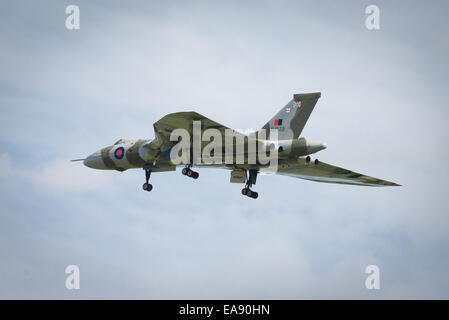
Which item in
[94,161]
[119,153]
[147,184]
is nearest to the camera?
[147,184]

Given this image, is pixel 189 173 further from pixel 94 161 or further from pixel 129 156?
pixel 94 161

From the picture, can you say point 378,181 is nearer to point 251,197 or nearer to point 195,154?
point 251,197

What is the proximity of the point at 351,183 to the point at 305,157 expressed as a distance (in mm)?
7853

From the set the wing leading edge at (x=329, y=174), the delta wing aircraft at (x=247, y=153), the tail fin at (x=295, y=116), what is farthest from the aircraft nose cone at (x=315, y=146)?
the wing leading edge at (x=329, y=174)

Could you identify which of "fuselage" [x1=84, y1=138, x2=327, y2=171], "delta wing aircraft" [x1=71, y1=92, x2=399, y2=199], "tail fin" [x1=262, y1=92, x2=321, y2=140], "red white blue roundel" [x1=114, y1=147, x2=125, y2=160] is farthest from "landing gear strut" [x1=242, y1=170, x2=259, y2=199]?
"red white blue roundel" [x1=114, y1=147, x2=125, y2=160]

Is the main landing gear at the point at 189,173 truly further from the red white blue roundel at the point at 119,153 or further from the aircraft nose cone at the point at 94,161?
the aircraft nose cone at the point at 94,161

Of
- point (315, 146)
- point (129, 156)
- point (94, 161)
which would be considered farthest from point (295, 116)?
point (94, 161)

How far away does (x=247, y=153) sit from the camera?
4572cm

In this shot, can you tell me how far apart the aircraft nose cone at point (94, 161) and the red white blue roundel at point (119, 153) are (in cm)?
160

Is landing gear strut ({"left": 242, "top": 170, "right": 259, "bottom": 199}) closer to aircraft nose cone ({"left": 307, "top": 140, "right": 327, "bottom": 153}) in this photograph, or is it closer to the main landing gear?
the main landing gear

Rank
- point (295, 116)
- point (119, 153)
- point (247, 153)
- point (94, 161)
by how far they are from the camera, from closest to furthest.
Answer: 1. point (295, 116)
2. point (247, 153)
3. point (119, 153)
4. point (94, 161)

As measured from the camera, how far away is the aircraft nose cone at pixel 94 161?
5294cm

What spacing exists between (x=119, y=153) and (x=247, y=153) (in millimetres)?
10773

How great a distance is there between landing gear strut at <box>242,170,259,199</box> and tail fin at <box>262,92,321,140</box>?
17.5 feet
